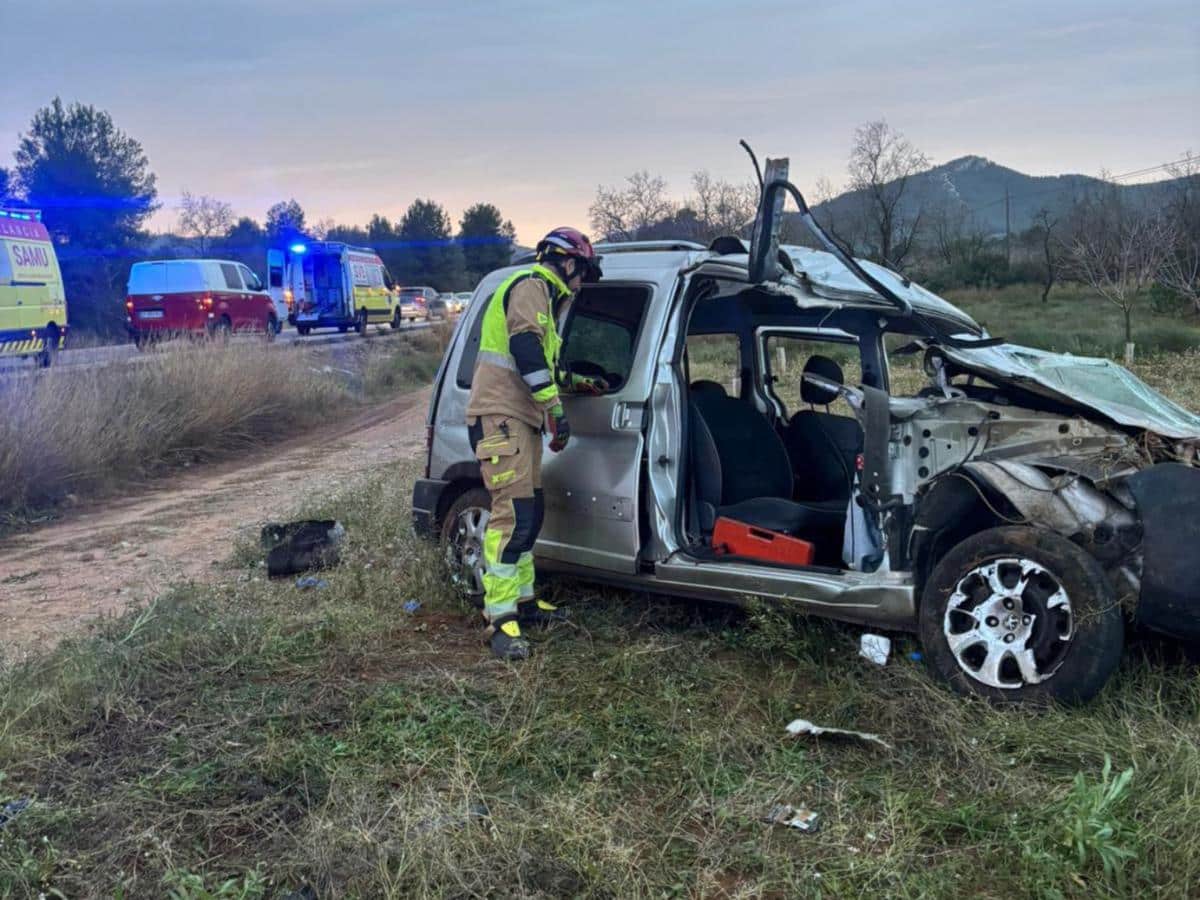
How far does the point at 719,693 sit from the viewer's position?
394 cm

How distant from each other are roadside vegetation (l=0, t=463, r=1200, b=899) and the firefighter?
1.16ft

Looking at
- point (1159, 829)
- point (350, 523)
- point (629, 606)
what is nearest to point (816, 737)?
point (1159, 829)

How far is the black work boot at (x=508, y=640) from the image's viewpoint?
4445mm

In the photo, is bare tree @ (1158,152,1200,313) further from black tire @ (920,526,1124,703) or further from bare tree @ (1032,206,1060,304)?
black tire @ (920,526,1124,703)

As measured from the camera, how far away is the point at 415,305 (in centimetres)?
3697

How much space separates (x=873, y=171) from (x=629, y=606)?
1519 inches

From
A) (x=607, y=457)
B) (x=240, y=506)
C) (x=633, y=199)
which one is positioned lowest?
(x=240, y=506)

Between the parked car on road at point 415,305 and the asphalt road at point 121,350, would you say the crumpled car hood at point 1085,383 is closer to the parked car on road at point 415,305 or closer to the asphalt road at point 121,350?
the asphalt road at point 121,350

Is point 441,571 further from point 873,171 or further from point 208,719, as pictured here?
point 873,171

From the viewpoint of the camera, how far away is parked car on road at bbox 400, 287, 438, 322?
1428 inches

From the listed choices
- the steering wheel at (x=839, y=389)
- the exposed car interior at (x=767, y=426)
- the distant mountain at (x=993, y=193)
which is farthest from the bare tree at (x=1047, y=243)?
the steering wheel at (x=839, y=389)

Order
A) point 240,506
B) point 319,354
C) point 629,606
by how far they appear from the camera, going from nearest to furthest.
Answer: point 629,606
point 240,506
point 319,354

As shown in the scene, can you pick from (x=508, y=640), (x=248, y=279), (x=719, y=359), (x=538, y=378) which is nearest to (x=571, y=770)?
(x=508, y=640)

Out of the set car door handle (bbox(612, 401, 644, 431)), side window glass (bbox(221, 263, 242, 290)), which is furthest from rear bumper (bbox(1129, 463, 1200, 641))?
side window glass (bbox(221, 263, 242, 290))
